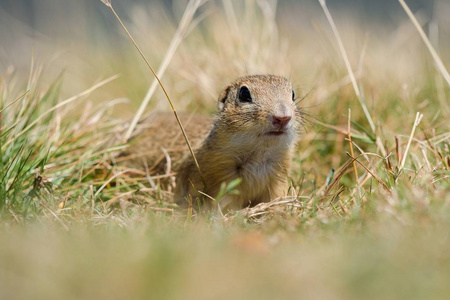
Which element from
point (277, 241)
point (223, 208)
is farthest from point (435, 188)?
point (223, 208)

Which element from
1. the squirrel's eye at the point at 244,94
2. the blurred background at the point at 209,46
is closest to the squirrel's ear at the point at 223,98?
the squirrel's eye at the point at 244,94

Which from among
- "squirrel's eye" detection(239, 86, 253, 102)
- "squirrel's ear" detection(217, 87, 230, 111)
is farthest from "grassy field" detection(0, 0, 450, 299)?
"squirrel's eye" detection(239, 86, 253, 102)

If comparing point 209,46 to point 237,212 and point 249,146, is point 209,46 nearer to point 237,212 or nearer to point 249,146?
point 249,146

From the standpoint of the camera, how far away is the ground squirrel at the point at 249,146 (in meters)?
3.69

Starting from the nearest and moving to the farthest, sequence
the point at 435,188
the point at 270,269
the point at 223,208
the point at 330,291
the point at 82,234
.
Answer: the point at 330,291 → the point at 270,269 → the point at 82,234 → the point at 435,188 → the point at 223,208

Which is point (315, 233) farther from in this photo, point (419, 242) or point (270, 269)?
point (270, 269)

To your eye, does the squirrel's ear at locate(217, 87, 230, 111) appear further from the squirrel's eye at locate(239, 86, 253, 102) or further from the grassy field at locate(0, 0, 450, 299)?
the grassy field at locate(0, 0, 450, 299)

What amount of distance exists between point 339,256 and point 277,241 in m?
0.51

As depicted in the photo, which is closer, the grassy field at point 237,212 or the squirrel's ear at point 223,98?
the grassy field at point 237,212

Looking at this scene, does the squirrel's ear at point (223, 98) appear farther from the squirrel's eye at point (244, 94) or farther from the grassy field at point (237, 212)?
the grassy field at point (237, 212)

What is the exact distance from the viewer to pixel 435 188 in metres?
3.15

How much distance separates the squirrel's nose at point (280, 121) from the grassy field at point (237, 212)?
0.41 metres

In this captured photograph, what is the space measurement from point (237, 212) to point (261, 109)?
711 millimetres

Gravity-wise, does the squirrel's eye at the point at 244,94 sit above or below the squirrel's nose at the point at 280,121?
above
